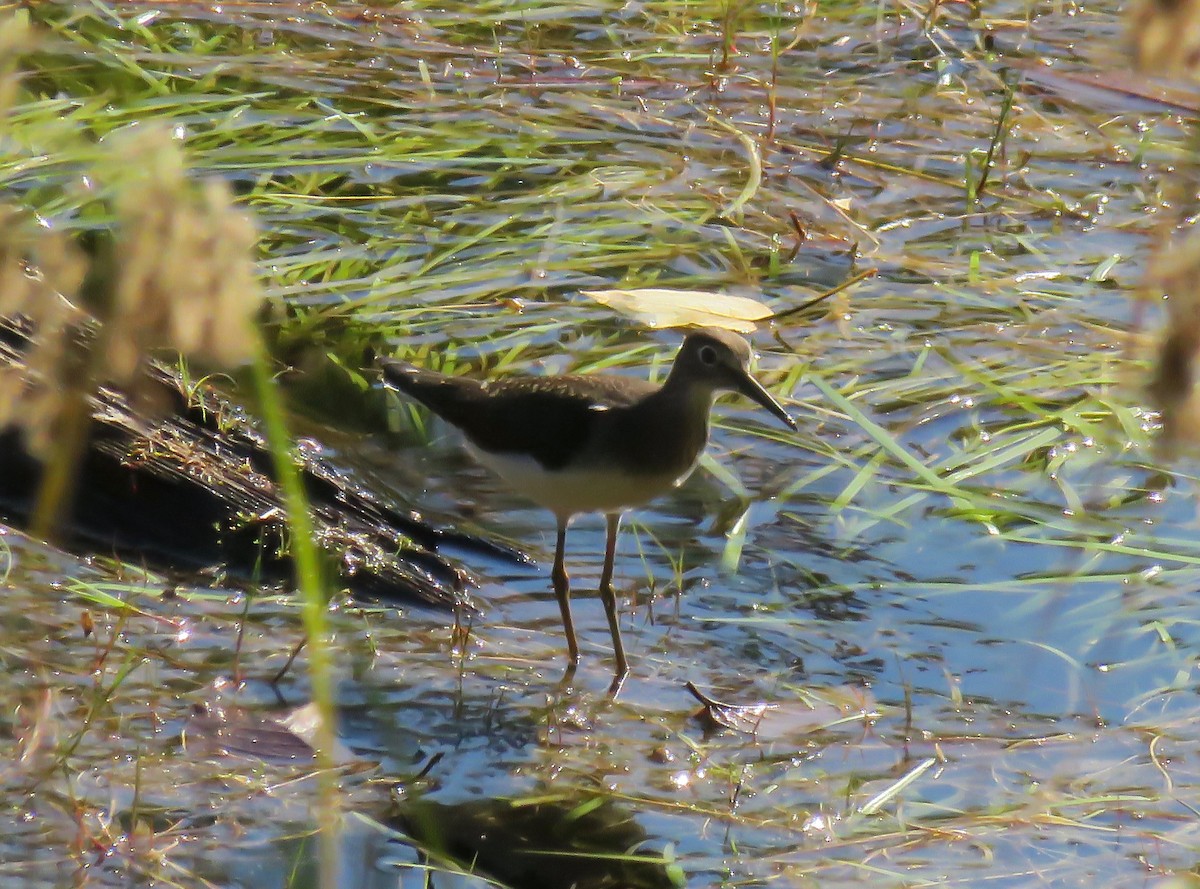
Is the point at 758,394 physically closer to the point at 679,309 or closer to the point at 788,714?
the point at 788,714

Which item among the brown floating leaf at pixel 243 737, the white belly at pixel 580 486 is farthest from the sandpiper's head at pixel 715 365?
the brown floating leaf at pixel 243 737

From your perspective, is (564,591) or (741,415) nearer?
(564,591)

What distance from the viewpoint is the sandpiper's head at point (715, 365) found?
5.04 metres

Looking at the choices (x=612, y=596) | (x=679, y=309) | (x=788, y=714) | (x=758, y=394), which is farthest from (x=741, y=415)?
(x=788, y=714)

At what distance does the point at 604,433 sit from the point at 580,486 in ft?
0.57

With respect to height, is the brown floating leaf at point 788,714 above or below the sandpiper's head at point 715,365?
below

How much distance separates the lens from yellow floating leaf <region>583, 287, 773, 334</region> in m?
6.41

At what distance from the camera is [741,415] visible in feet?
20.2

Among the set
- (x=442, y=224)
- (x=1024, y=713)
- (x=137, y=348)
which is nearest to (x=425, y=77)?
(x=442, y=224)

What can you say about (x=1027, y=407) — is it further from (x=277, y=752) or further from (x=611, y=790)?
(x=277, y=752)

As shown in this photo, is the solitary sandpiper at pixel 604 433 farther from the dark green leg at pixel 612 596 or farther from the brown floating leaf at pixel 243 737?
the brown floating leaf at pixel 243 737

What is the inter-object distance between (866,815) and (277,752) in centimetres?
143

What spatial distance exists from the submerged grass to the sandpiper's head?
21.8 inches

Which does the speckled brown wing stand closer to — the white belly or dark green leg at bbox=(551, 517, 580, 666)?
the white belly
